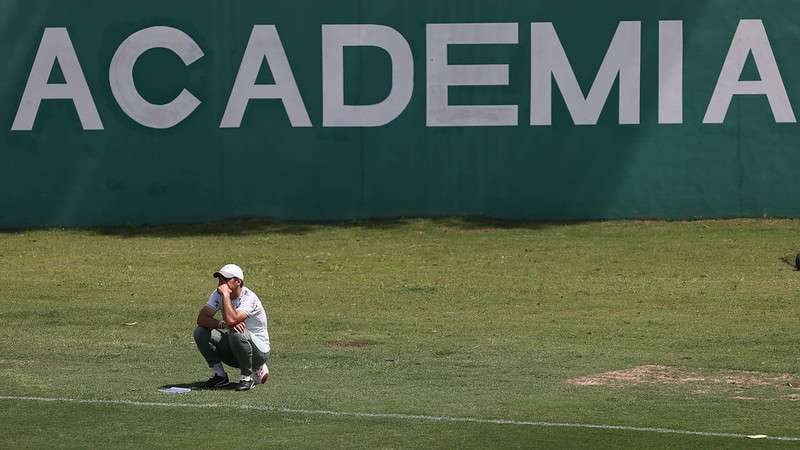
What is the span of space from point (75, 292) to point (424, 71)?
341 inches

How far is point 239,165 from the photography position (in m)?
27.8

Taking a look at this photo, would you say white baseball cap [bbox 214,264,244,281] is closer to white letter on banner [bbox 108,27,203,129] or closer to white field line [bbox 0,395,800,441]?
white field line [bbox 0,395,800,441]

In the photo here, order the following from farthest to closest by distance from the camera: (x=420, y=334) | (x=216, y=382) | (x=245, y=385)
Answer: (x=420, y=334) < (x=216, y=382) < (x=245, y=385)

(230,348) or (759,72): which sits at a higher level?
(759,72)

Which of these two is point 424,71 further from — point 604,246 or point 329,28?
point 604,246

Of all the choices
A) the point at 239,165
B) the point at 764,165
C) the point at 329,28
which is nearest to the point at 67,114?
the point at 239,165

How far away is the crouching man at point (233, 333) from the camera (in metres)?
14.5

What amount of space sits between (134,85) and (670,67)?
31.9 feet

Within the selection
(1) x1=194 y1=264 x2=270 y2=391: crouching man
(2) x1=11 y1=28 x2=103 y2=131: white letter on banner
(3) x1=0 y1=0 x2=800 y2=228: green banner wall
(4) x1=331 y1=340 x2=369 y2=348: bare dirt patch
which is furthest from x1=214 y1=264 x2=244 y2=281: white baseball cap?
(2) x1=11 y1=28 x2=103 y2=131: white letter on banner

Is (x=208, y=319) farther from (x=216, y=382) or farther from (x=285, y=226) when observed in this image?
(x=285, y=226)

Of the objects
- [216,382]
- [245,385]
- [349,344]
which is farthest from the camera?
[349,344]

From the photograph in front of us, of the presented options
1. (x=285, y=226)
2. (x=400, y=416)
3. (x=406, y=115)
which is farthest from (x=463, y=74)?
(x=400, y=416)

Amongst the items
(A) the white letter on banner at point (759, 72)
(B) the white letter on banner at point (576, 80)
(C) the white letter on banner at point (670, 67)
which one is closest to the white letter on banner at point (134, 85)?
(B) the white letter on banner at point (576, 80)

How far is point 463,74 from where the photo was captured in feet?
90.6
